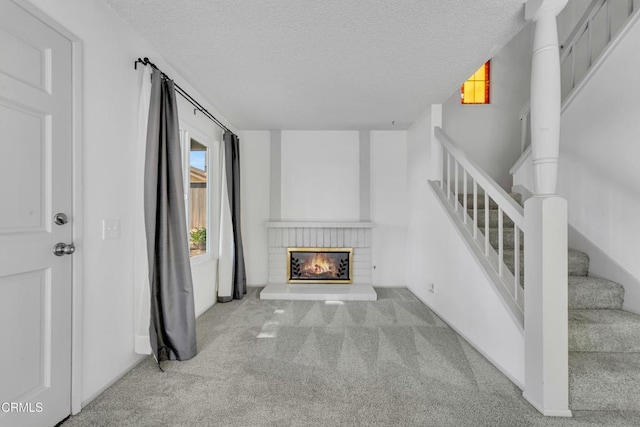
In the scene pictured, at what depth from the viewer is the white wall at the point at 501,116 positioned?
4.81 meters

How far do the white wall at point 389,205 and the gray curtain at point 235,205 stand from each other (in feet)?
6.68

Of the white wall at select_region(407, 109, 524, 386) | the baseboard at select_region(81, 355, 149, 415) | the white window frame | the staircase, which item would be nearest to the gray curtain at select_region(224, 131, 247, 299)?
the white window frame

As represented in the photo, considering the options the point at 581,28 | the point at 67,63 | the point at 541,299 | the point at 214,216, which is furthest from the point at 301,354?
the point at 581,28

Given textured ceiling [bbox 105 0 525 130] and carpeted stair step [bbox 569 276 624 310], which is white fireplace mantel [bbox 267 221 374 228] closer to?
textured ceiling [bbox 105 0 525 130]

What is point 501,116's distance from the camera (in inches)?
190

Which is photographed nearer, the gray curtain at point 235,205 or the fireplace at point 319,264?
the gray curtain at point 235,205

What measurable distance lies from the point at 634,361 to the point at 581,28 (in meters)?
3.20

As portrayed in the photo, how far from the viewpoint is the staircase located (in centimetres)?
183

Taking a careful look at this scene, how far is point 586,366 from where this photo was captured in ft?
6.45

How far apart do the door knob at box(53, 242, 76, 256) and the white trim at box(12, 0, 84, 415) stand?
55 millimetres

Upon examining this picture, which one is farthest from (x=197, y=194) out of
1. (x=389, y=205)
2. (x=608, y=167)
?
(x=608, y=167)

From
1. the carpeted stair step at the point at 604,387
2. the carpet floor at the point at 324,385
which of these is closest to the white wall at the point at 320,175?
the carpet floor at the point at 324,385

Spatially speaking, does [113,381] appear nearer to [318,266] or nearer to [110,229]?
[110,229]

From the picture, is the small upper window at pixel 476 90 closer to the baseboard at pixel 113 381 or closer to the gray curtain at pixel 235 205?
the gray curtain at pixel 235 205
